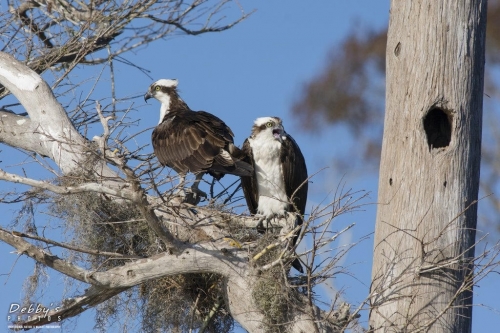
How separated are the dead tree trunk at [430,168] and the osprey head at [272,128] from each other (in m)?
1.32

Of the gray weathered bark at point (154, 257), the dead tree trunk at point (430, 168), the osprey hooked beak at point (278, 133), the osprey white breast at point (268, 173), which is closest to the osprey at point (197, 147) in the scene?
the osprey white breast at point (268, 173)

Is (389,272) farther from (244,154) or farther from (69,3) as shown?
(69,3)

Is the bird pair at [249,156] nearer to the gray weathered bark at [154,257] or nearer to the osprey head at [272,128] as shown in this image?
the osprey head at [272,128]

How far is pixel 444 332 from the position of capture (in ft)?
19.3

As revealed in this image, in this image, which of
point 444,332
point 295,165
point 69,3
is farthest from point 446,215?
point 69,3

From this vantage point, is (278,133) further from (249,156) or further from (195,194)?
(195,194)

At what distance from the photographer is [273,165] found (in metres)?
7.56

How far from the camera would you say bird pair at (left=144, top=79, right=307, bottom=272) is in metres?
7.38

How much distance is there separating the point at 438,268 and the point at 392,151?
0.87 meters

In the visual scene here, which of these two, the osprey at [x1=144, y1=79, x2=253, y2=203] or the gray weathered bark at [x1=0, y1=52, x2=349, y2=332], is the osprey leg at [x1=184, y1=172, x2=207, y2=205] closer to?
the osprey at [x1=144, y1=79, x2=253, y2=203]

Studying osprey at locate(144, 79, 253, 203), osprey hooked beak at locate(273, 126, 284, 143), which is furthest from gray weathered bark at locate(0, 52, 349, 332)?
osprey hooked beak at locate(273, 126, 284, 143)

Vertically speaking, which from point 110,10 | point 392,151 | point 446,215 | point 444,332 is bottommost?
point 444,332

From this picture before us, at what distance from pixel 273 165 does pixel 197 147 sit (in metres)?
0.65

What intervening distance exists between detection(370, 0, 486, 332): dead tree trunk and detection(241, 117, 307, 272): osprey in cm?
133
